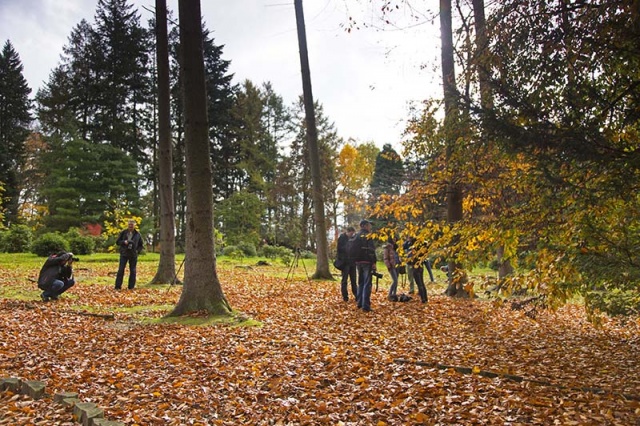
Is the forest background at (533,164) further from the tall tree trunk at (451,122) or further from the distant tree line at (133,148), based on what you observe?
the distant tree line at (133,148)

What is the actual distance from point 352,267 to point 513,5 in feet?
23.0

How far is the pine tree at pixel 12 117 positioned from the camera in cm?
3089

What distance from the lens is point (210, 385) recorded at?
4.89 meters

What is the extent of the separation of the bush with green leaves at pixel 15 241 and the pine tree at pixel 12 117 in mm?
10887

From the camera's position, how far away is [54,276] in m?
9.75

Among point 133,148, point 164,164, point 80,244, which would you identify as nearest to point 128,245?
point 164,164

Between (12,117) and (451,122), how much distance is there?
1556 inches

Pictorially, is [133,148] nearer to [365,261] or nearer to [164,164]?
[164,164]

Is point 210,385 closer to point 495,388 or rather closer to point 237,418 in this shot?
point 237,418

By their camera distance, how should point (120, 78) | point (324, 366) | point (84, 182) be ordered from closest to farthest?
point (324, 366) < point (84, 182) < point (120, 78)

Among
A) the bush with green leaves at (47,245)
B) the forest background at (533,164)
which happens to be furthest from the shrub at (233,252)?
the bush with green leaves at (47,245)

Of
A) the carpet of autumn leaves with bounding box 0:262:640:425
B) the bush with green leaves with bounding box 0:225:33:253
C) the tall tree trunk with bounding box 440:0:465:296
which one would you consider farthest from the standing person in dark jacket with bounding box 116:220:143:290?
the bush with green leaves with bounding box 0:225:33:253

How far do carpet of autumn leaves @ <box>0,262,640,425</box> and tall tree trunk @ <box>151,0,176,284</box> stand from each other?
3526 mm

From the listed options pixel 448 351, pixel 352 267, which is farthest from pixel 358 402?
pixel 352 267
